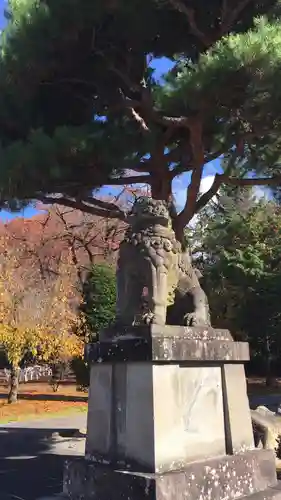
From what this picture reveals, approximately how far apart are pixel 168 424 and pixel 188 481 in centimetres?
43

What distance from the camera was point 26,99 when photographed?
25.6 ft

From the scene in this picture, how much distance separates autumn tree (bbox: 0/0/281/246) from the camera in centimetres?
649

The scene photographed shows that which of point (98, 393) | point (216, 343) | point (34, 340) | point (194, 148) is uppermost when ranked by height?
point (194, 148)

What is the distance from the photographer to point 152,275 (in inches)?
176

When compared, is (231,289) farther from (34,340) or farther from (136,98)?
(136,98)

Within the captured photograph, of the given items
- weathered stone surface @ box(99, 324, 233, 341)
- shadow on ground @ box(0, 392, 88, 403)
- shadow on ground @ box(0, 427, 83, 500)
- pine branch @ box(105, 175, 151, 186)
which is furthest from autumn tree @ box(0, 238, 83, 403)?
weathered stone surface @ box(99, 324, 233, 341)

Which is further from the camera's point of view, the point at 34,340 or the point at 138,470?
the point at 34,340

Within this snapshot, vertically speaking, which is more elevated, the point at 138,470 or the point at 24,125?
the point at 24,125

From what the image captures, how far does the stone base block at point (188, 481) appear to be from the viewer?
11.8 ft

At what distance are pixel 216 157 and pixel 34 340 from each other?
1088 cm

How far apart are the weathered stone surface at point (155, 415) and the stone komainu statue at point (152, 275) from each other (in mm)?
506

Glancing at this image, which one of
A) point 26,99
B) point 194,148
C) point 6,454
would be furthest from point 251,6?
point 6,454

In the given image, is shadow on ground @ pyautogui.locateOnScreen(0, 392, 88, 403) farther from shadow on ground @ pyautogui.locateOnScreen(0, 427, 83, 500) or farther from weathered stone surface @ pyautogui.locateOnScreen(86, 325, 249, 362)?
weathered stone surface @ pyautogui.locateOnScreen(86, 325, 249, 362)

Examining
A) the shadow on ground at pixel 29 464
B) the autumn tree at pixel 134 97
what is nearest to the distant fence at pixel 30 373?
the shadow on ground at pixel 29 464
